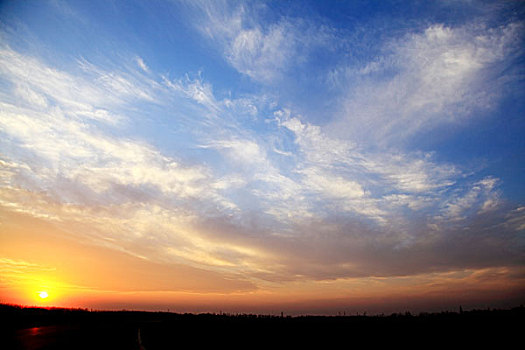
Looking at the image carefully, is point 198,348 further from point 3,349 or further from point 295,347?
point 3,349

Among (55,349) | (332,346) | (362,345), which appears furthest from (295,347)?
(55,349)

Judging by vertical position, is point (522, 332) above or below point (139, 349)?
above

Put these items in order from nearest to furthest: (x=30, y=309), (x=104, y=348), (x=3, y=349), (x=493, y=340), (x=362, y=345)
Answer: (x=3, y=349)
(x=104, y=348)
(x=493, y=340)
(x=362, y=345)
(x=30, y=309)

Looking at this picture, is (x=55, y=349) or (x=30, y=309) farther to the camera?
(x=30, y=309)

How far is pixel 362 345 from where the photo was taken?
20125 millimetres

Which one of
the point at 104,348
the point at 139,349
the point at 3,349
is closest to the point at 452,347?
the point at 139,349

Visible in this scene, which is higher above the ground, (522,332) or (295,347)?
(522,332)

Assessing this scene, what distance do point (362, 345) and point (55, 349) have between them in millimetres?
17645

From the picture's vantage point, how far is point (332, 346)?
2019 cm

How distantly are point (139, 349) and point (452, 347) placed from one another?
17465mm

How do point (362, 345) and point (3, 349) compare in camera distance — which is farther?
point (362, 345)

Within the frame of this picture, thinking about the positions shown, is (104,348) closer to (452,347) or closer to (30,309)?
(452,347)

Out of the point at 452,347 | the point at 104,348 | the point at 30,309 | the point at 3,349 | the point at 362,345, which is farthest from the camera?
the point at 30,309

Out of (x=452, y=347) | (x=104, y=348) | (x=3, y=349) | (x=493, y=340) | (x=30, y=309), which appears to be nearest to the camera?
(x=3, y=349)
